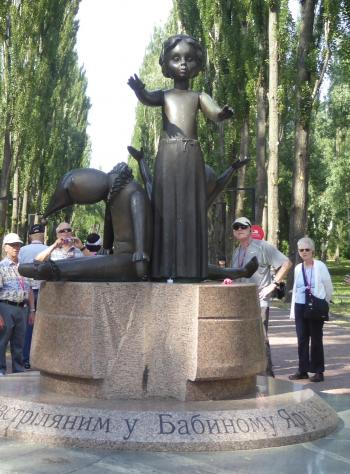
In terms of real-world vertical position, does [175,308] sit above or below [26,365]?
above

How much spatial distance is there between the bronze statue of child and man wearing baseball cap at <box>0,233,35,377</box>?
2.40 m

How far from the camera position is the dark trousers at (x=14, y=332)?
7.98 m

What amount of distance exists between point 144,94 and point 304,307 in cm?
351

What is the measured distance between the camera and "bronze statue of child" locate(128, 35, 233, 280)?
608 cm

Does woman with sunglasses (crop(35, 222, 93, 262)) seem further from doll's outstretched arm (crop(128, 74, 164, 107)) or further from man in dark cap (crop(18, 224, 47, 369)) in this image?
doll's outstretched arm (crop(128, 74, 164, 107))

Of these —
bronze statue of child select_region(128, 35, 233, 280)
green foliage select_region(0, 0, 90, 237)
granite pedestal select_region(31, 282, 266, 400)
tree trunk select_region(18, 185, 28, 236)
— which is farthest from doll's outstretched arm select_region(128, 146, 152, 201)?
tree trunk select_region(18, 185, 28, 236)

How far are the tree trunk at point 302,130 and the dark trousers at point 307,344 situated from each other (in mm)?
11021

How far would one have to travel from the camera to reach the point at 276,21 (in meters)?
21.1

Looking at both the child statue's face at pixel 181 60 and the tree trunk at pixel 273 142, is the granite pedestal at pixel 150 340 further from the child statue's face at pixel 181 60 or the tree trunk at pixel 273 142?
the tree trunk at pixel 273 142

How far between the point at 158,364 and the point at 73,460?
121cm

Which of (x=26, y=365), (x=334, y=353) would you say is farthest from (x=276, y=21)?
(x=26, y=365)

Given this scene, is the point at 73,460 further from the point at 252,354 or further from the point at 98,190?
the point at 98,190

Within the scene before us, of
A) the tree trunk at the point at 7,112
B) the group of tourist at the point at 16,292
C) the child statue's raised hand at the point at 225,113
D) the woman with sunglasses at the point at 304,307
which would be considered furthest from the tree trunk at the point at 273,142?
the child statue's raised hand at the point at 225,113

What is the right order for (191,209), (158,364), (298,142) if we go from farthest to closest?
(298,142)
(191,209)
(158,364)
